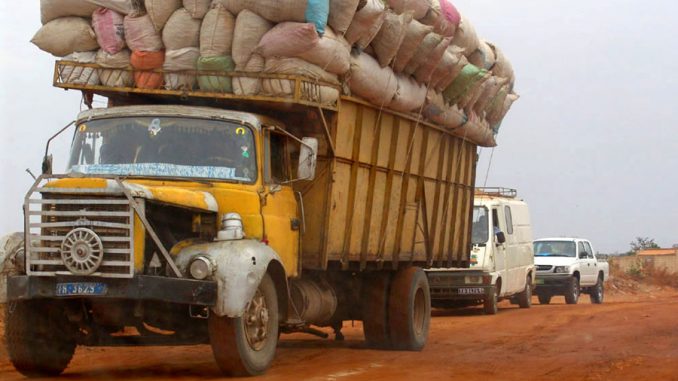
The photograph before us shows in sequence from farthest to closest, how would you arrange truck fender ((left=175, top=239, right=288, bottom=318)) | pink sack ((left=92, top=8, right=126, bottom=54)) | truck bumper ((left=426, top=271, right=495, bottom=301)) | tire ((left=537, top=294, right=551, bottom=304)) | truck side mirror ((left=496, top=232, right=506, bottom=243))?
tire ((left=537, top=294, right=551, bottom=304))
truck side mirror ((left=496, top=232, right=506, bottom=243))
truck bumper ((left=426, top=271, right=495, bottom=301))
pink sack ((left=92, top=8, right=126, bottom=54))
truck fender ((left=175, top=239, right=288, bottom=318))

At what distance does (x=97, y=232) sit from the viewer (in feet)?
30.6

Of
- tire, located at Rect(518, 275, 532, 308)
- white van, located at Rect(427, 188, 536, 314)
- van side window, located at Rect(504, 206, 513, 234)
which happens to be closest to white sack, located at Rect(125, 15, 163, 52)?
white van, located at Rect(427, 188, 536, 314)

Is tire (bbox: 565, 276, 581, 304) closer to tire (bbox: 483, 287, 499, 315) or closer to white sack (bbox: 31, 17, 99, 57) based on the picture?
tire (bbox: 483, 287, 499, 315)

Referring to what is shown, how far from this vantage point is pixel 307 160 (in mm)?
10688

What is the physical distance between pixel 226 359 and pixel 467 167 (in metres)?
8.23

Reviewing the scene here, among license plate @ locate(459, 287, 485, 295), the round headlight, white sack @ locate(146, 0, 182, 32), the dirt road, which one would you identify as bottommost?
the dirt road

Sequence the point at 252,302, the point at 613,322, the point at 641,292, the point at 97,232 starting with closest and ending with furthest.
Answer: the point at 97,232 → the point at 252,302 → the point at 613,322 → the point at 641,292

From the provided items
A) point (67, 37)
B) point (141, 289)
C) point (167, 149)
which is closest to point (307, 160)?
point (167, 149)

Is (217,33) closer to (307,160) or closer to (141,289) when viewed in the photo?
(307,160)

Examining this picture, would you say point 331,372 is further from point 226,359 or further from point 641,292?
point 641,292

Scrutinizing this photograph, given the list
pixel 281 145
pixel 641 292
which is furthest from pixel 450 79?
pixel 641 292

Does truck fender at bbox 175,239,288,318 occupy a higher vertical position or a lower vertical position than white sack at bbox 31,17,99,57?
lower

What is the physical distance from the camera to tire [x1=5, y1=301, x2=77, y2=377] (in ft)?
33.3

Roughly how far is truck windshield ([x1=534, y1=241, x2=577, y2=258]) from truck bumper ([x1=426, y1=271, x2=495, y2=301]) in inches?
334
